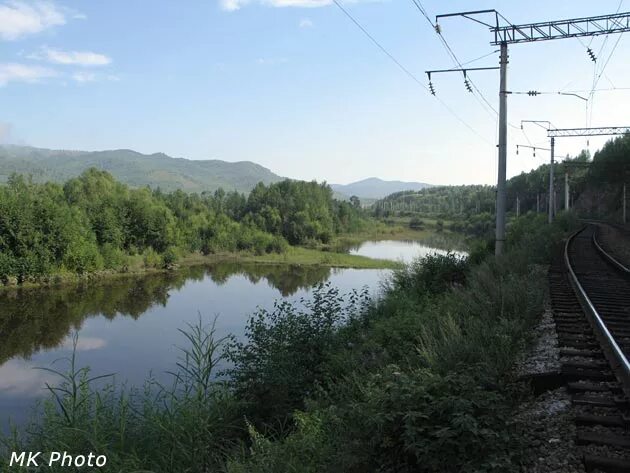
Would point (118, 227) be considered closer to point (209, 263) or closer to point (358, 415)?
point (209, 263)

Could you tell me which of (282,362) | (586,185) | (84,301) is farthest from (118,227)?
(586,185)

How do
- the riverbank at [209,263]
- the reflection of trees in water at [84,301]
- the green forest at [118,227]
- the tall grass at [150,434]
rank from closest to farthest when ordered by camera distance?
the tall grass at [150,434], the reflection of trees in water at [84,301], the green forest at [118,227], the riverbank at [209,263]

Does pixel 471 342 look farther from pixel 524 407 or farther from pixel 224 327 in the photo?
pixel 224 327

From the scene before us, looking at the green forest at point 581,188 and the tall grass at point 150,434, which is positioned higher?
the green forest at point 581,188

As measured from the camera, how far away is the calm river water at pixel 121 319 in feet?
74.9

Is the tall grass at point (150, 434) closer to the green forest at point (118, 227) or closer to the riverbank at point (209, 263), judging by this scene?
the riverbank at point (209, 263)

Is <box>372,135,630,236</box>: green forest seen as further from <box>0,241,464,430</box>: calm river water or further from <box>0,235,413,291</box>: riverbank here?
<box>0,241,464,430</box>: calm river water

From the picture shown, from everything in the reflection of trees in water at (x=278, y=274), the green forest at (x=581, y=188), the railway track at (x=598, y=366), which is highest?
the green forest at (x=581, y=188)

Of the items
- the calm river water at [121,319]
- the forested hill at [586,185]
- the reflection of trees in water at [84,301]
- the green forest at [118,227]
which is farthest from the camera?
the forested hill at [586,185]

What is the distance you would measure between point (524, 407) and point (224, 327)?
2651cm

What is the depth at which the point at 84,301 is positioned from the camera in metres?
43.7

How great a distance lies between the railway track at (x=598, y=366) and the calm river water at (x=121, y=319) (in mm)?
6602

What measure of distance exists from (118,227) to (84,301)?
26.2 metres

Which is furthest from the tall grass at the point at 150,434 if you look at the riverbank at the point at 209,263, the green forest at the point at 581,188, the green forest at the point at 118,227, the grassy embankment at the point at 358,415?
the green forest at the point at 118,227
